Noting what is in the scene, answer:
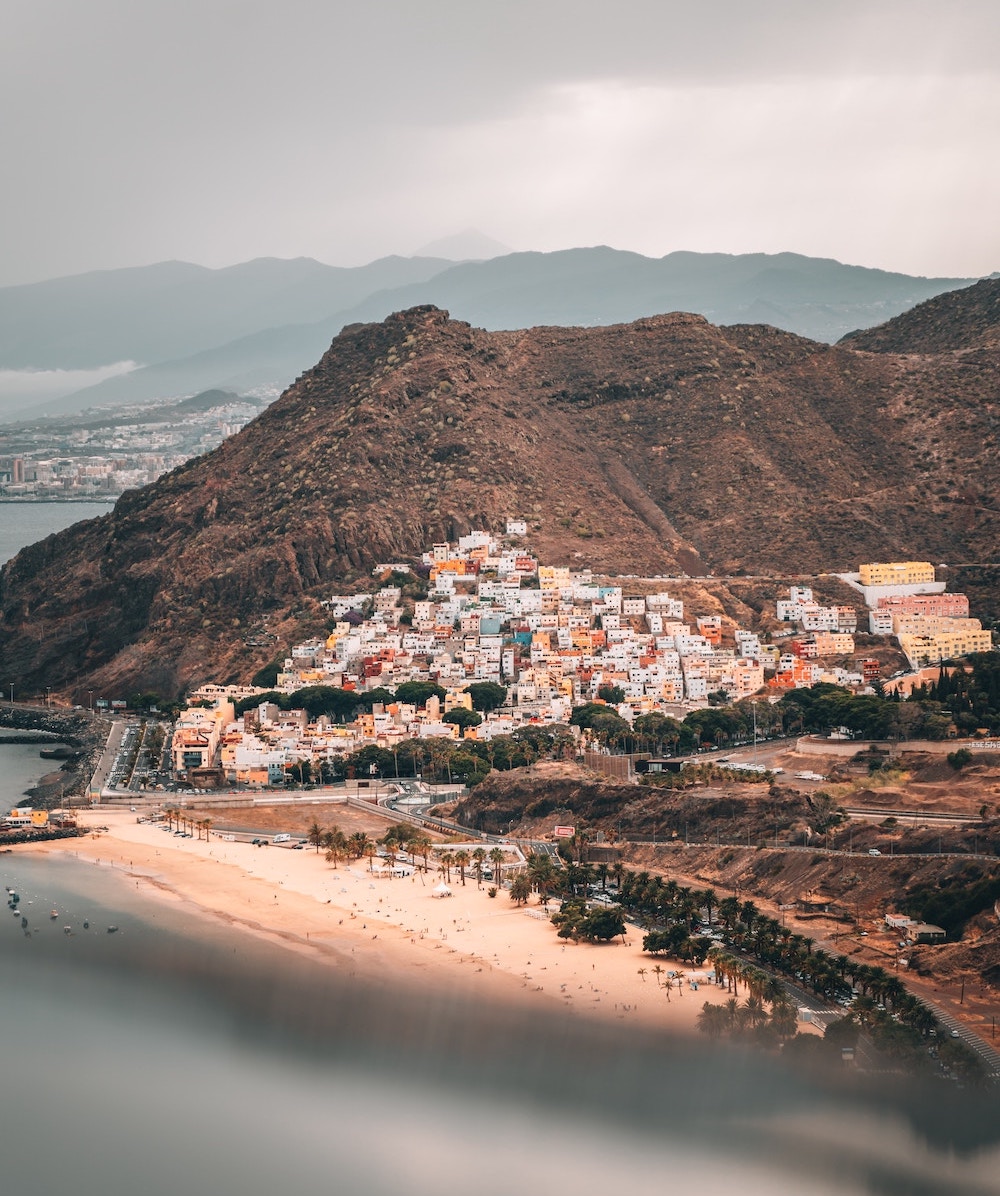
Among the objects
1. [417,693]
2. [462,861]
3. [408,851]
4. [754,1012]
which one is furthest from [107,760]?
[754,1012]

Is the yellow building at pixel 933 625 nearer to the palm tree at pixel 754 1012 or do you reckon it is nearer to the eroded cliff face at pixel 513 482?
the eroded cliff face at pixel 513 482

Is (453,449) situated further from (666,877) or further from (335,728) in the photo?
(666,877)

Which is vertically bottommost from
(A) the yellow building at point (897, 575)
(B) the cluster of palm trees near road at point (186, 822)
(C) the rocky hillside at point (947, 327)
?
(B) the cluster of palm trees near road at point (186, 822)

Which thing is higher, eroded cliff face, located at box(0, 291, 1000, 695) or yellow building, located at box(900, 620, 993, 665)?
eroded cliff face, located at box(0, 291, 1000, 695)

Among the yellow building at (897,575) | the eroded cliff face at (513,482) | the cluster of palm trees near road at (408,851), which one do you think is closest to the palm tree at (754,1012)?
the cluster of palm trees near road at (408,851)

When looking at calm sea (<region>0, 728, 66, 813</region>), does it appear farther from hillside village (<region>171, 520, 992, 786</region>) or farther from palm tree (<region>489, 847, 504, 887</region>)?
palm tree (<region>489, 847, 504, 887</region>)

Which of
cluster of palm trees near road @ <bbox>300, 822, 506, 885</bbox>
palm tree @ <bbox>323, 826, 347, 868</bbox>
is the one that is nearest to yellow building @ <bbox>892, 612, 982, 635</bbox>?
cluster of palm trees near road @ <bbox>300, 822, 506, 885</bbox>

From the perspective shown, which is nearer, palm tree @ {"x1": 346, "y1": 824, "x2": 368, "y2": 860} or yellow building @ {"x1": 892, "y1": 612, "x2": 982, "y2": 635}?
palm tree @ {"x1": 346, "y1": 824, "x2": 368, "y2": 860}

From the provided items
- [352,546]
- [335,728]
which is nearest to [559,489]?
[352,546]
